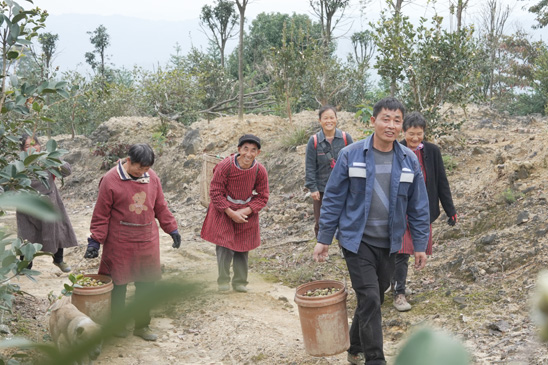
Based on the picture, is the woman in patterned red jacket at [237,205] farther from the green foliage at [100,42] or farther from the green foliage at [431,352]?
the green foliage at [100,42]

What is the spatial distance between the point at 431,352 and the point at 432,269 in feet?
19.7

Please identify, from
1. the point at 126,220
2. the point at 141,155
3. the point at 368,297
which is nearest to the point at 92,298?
the point at 126,220

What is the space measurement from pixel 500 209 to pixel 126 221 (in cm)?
422

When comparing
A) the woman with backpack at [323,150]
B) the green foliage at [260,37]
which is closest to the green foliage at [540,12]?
the green foliage at [260,37]

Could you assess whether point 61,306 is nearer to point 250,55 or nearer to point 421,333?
point 421,333

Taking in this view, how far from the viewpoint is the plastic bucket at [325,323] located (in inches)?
156

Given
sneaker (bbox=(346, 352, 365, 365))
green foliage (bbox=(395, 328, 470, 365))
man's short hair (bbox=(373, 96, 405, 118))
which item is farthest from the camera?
sneaker (bbox=(346, 352, 365, 365))

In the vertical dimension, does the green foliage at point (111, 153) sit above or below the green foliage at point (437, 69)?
below

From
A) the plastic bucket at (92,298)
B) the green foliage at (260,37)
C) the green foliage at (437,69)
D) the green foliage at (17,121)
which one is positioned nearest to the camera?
the green foliage at (17,121)

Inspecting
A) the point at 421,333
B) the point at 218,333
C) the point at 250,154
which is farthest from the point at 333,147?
the point at 421,333

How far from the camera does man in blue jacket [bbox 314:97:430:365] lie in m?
3.64

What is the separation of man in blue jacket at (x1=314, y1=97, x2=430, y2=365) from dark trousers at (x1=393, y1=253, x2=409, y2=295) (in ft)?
4.22

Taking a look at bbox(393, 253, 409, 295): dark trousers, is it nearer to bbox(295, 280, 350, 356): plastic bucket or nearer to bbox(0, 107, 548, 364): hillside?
bbox(0, 107, 548, 364): hillside

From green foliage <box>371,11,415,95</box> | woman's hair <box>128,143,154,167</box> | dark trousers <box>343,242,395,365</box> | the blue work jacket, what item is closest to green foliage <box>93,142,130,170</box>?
green foliage <box>371,11,415,95</box>
